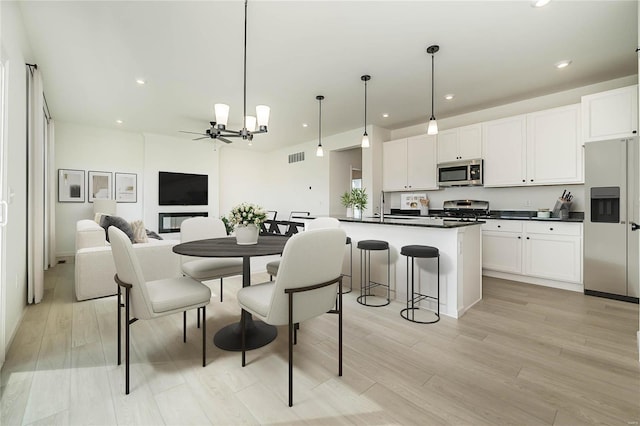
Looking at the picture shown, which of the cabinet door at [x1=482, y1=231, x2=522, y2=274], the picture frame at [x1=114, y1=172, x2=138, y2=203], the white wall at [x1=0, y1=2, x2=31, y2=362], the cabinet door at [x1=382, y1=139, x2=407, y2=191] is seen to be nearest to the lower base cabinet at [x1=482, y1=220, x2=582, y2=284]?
the cabinet door at [x1=482, y1=231, x2=522, y2=274]

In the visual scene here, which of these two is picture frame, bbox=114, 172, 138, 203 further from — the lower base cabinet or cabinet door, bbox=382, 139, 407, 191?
the lower base cabinet

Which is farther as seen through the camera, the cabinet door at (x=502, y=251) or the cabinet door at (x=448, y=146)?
the cabinet door at (x=448, y=146)

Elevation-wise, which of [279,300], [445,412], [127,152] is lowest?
[445,412]

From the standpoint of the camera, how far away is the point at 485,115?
478 centimetres

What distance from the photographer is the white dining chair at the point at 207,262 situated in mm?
2449

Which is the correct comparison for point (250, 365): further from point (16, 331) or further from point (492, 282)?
point (492, 282)

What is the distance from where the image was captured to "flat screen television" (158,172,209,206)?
22.4 feet

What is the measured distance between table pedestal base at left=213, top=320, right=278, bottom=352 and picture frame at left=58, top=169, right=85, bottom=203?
18.7 feet

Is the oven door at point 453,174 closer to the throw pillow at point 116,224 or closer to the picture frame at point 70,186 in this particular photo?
the throw pillow at point 116,224

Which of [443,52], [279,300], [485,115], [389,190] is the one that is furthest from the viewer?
[389,190]

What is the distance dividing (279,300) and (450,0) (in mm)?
2656

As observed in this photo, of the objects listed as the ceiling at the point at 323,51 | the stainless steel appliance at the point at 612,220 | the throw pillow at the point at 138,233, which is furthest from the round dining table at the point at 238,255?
the stainless steel appliance at the point at 612,220

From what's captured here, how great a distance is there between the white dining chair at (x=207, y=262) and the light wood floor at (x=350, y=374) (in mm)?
492

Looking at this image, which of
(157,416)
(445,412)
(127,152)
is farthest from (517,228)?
(127,152)
